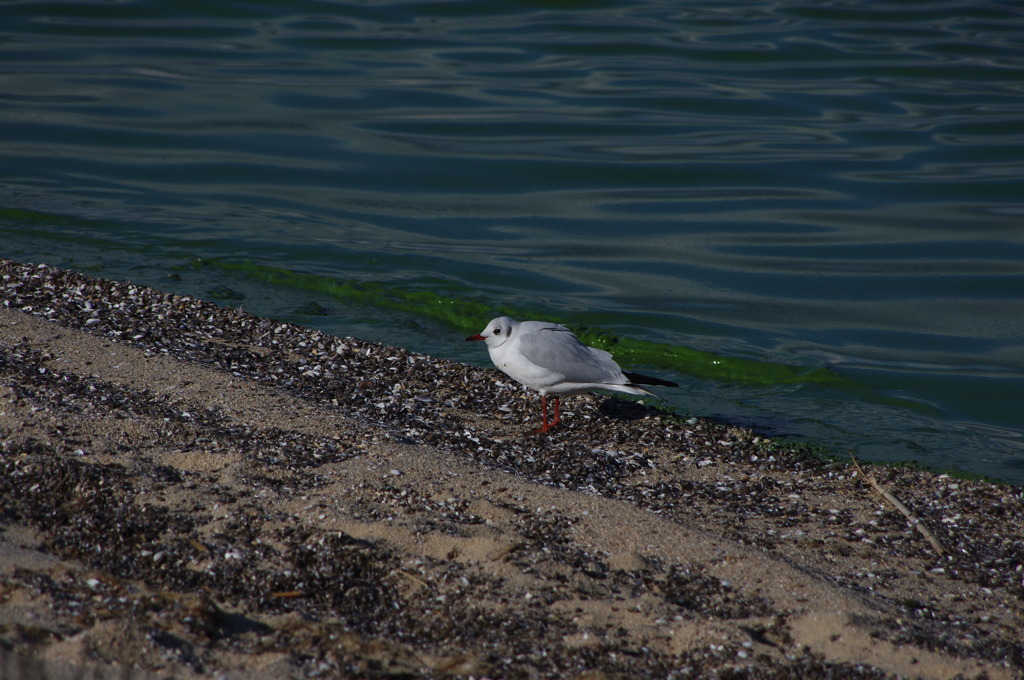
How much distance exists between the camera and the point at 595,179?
42.0 feet

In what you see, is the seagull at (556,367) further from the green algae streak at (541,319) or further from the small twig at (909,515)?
the green algae streak at (541,319)

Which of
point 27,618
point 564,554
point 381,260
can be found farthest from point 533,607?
point 381,260

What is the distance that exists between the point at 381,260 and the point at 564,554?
6230 millimetres

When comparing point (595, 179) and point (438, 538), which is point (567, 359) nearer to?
point (438, 538)

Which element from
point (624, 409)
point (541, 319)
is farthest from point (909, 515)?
point (541, 319)

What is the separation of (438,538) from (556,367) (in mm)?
2020

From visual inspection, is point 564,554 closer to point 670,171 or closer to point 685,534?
point 685,534

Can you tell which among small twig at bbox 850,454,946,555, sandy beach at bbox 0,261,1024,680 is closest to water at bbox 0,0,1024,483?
small twig at bbox 850,454,946,555

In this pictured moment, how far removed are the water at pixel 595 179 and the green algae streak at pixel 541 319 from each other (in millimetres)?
38

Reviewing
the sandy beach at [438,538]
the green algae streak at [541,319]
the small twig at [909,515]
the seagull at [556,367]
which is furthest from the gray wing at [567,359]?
the green algae streak at [541,319]

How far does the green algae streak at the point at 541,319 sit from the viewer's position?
311 inches

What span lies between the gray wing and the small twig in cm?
151

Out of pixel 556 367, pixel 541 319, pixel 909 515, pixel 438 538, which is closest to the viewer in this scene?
pixel 438 538

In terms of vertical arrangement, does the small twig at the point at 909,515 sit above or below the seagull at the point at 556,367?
below
